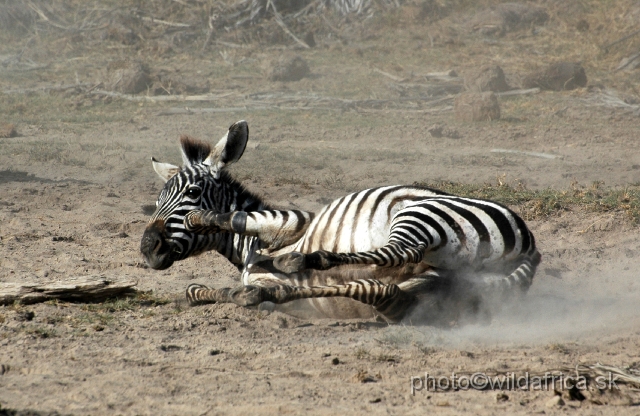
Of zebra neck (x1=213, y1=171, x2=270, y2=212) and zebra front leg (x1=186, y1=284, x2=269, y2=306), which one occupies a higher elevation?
zebra neck (x1=213, y1=171, x2=270, y2=212)

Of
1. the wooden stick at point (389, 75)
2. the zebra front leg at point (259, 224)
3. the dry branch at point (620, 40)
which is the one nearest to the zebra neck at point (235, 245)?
the zebra front leg at point (259, 224)

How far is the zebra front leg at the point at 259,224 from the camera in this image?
4699 mm

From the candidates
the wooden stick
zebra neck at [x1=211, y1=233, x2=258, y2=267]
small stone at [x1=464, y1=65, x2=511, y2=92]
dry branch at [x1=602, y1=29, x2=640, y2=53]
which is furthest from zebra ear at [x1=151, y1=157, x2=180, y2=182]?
dry branch at [x1=602, y1=29, x2=640, y2=53]

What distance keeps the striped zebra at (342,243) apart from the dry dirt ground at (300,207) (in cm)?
22

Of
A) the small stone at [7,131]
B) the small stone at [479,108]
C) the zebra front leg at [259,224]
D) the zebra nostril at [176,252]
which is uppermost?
the small stone at [479,108]

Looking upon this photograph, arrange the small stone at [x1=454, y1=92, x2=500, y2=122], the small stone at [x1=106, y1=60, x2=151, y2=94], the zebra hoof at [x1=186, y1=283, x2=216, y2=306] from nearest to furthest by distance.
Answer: the zebra hoof at [x1=186, y1=283, x2=216, y2=306] < the small stone at [x1=454, y1=92, x2=500, y2=122] < the small stone at [x1=106, y1=60, x2=151, y2=94]

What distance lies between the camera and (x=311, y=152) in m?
10.2

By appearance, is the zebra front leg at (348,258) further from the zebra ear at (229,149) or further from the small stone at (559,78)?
the small stone at (559,78)

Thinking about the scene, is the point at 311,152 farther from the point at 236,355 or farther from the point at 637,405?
the point at 637,405

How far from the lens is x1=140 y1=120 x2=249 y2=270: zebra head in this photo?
4.76 meters

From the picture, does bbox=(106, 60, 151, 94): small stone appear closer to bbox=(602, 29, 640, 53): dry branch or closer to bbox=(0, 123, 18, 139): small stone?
bbox=(0, 123, 18, 139): small stone

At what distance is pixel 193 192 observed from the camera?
4.82 meters

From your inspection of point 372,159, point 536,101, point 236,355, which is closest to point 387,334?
point 236,355

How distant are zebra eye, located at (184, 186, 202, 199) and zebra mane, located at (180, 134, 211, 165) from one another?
282 mm
